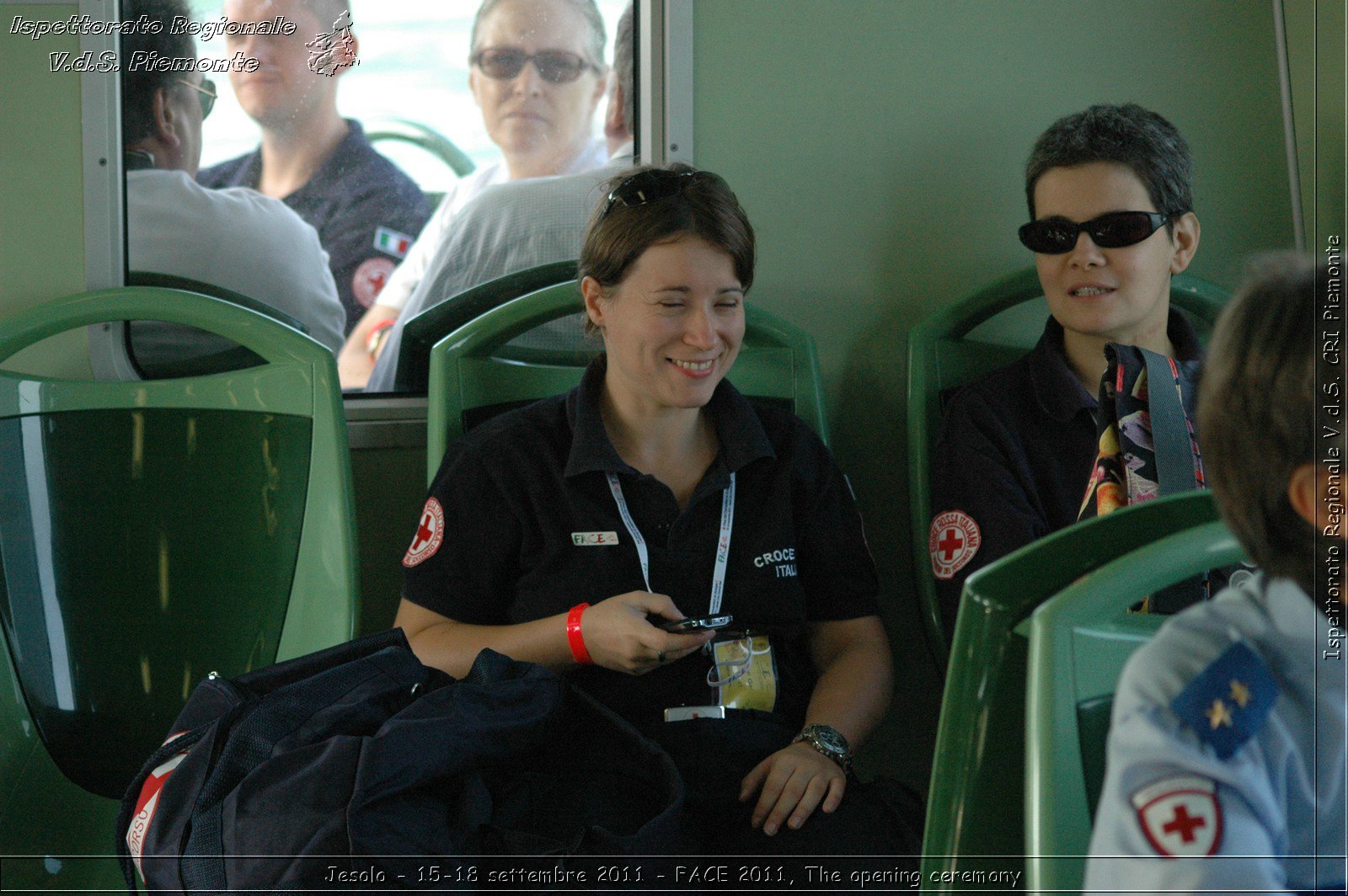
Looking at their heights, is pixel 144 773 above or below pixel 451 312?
below

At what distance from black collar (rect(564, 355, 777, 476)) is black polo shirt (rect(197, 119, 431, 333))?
0.65 metres

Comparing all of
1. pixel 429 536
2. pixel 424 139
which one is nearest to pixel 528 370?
pixel 429 536

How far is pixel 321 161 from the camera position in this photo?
2250 millimetres

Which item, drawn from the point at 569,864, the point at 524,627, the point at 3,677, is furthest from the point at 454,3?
the point at 569,864

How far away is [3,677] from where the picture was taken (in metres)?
1.82

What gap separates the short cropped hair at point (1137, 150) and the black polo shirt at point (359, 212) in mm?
1248

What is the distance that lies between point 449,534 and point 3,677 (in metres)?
0.80

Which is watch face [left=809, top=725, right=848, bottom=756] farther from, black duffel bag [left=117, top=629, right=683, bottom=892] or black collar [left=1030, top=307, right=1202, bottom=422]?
black collar [left=1030, top=307, right=1202, bottom=422]

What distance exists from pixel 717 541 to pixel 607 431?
0.24 meters

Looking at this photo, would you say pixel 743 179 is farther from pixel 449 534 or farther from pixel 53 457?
pixel 53 457

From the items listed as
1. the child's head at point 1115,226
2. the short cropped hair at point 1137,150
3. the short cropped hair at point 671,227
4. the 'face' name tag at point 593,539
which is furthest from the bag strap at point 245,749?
the short cropped hair at point 1137,150

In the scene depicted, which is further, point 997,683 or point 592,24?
point 592,24

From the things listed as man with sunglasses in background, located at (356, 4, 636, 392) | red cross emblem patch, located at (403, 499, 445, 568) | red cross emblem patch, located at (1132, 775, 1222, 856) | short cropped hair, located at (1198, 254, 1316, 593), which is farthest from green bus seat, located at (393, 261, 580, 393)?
red cross emblem patch, located at (1132, 775, 1222, 856)

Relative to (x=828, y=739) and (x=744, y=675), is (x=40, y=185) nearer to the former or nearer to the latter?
(x=744, y=675)
